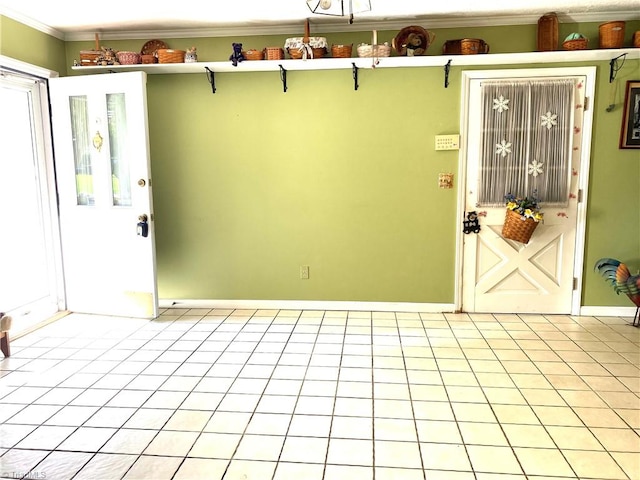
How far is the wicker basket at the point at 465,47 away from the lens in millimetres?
3629

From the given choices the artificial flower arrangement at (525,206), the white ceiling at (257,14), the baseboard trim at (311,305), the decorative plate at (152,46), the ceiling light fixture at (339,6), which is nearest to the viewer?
the ceiling light fixture at (339,6)

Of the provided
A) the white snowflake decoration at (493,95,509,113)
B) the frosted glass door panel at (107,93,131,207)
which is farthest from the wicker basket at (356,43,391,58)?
the frosted glass door panel at (107,93,131,207)

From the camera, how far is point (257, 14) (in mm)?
3604

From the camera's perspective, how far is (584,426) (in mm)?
2305

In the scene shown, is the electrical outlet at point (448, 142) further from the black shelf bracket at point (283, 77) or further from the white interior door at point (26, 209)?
the white interior door at point (26, 209)

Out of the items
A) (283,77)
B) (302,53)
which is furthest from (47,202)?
(302,53)

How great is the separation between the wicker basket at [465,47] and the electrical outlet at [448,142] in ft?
2.18

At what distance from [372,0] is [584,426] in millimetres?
3012

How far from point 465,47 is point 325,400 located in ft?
9.54

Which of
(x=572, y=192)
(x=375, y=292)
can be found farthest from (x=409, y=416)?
(x=572, y=192)

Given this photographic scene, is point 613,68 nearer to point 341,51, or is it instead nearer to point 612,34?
point 612,34

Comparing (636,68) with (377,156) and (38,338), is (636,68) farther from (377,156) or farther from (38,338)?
(38,338)

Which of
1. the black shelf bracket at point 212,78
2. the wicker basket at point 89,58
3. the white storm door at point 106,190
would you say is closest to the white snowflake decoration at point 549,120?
the black shelf bracket at point 212,78

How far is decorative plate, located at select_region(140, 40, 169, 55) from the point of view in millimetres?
3986
